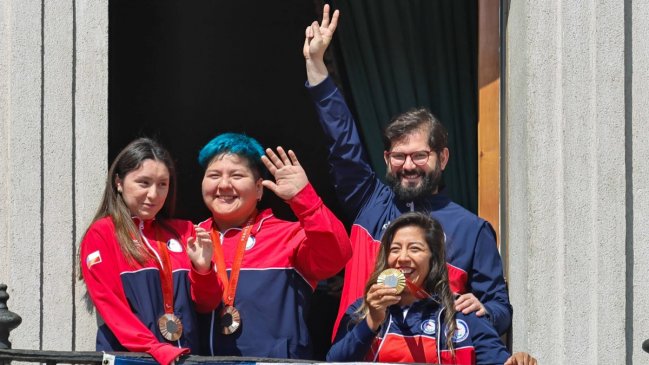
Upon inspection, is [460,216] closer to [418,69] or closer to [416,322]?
[416,322]

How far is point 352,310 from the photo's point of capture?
275 inches

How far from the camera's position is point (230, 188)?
24.1ft

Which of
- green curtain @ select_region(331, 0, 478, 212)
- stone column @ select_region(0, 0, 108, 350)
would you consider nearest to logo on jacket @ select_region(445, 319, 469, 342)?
stone column @ select_region(0, 0, 108, 350)

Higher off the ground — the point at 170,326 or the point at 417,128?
the point at 417,128

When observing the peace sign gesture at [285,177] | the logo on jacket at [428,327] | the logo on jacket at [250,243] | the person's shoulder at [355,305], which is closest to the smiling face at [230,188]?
the logo on jacket at [250,243]

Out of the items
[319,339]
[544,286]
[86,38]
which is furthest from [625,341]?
[86,38]

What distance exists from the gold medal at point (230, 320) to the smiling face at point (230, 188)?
1.49 feet

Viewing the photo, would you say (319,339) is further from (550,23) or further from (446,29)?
(550,23)

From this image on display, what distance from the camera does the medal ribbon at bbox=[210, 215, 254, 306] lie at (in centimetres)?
710

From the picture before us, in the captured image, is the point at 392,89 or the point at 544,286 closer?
the point at 544,286

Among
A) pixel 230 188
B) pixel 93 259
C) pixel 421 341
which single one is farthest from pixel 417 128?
pixel 93 259

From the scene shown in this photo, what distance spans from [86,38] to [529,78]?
2011 mm

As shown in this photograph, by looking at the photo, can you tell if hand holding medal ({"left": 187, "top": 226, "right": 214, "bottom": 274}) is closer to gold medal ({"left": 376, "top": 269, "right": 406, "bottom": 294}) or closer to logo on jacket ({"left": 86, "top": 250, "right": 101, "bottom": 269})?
logo on jacket ({"left": 86, "top": 250, "right": 101, "bottom": 269})

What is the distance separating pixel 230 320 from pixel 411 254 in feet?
2.79
